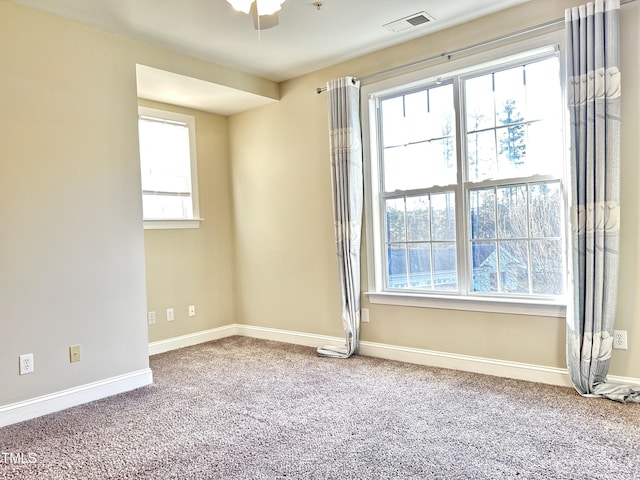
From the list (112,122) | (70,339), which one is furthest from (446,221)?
(70,339)

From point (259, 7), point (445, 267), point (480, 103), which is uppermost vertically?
point (259, 7)

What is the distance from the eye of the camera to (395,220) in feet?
12.7

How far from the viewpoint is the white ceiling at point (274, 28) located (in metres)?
2.99

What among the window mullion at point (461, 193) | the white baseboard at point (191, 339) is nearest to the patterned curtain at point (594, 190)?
the window mullion at point (461, 193)

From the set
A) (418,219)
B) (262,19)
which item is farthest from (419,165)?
(262,19)

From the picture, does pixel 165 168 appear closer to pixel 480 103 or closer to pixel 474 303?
pixel 480 103

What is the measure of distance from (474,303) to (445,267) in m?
0.37

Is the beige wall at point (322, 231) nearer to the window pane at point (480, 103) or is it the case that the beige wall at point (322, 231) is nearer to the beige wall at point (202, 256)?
the beige wall at point (202, 256)

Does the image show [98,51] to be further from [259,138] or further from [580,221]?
[580,221]

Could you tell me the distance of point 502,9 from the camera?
3162 mm

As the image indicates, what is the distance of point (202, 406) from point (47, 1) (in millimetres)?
2734

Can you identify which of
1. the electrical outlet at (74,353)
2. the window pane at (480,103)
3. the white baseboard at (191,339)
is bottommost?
the white baseboard at (191,339)

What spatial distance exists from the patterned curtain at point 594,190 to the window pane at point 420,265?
111 centimetres

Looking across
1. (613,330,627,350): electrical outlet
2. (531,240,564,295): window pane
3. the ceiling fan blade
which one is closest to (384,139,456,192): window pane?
(531,240,564,295): window pane
